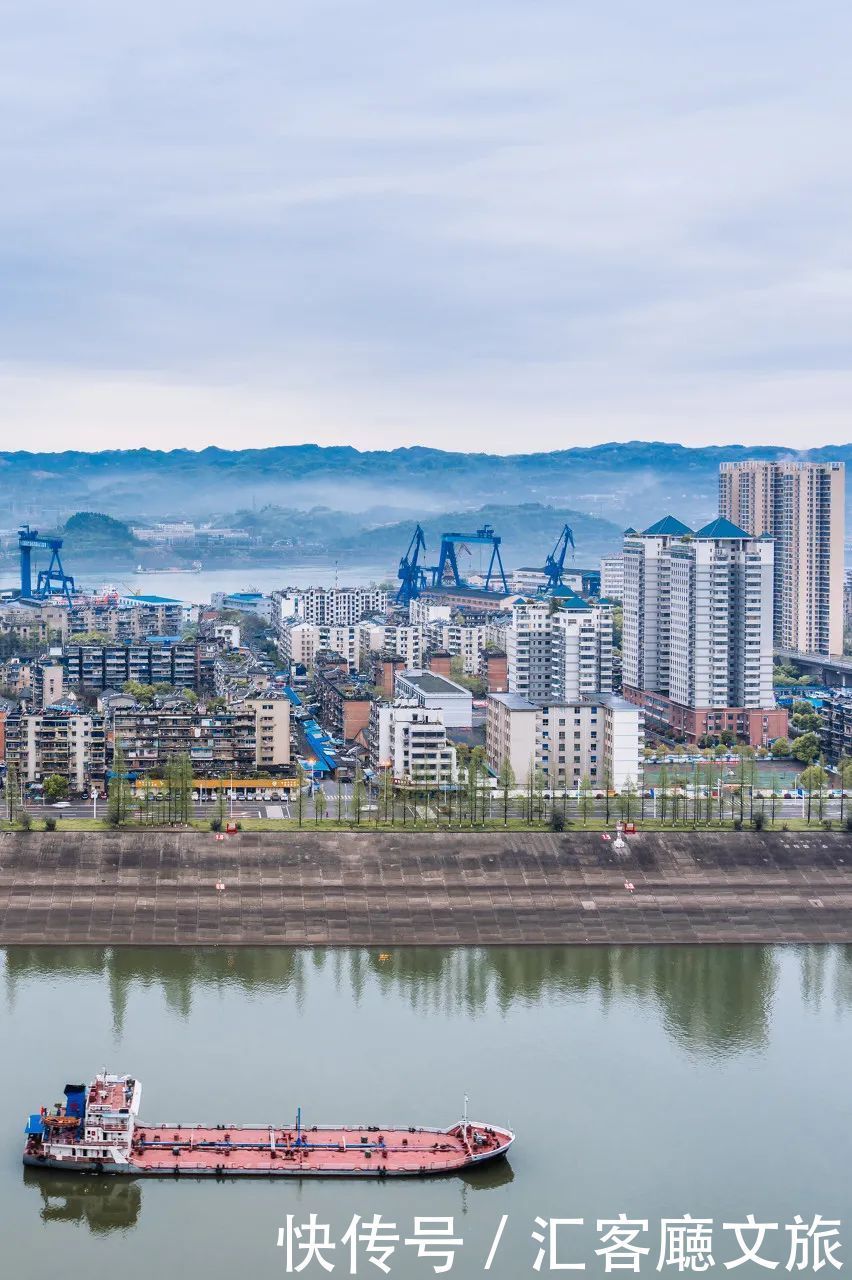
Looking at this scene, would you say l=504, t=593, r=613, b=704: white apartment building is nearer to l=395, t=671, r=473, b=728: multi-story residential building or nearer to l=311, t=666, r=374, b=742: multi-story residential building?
l=395, t=671, r=473, b=728: multi-story residential building

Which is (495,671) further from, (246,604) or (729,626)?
(246,604)

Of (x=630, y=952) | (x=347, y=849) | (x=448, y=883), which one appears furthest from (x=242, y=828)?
(x=630, y=952)

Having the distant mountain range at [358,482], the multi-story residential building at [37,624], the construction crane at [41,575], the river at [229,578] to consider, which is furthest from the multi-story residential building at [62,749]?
the distant mountain range at [358,482]

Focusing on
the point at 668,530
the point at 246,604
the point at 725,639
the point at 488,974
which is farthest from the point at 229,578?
the point at 488,974

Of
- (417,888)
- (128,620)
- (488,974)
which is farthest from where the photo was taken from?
(128,620)

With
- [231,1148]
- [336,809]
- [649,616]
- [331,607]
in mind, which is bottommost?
[231,1148]
